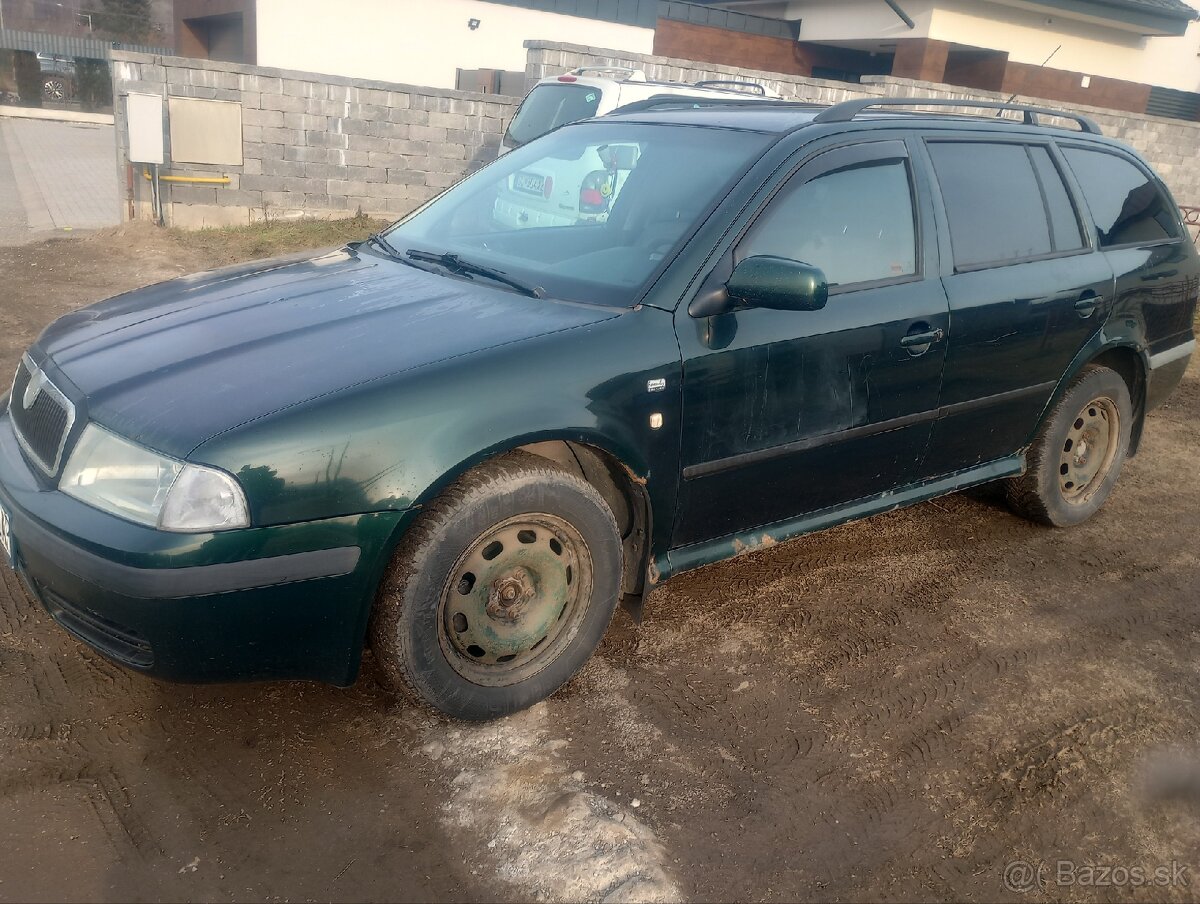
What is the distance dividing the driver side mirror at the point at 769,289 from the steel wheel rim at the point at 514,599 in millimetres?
825

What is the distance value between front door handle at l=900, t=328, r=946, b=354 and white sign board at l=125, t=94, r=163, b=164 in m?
9.03

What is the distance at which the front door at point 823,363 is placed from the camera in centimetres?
316

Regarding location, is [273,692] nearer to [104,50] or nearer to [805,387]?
[805,387]

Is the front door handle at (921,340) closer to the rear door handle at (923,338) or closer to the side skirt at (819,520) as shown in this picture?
the rear door handle at (923,338)

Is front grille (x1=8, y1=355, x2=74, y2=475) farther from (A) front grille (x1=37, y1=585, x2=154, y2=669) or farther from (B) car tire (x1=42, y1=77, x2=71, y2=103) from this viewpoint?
(B) car tire (x1=42, y1=77, x2=71, y2=103)

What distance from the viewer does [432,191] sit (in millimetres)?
12359

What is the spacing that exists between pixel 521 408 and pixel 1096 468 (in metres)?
Result: 3.35

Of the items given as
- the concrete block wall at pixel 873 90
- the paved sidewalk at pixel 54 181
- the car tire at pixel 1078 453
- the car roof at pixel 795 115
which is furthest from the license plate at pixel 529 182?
the paved sidewalk at pixel 54 181

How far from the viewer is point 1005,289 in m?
3.88

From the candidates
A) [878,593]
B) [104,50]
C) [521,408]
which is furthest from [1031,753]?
[104,50]

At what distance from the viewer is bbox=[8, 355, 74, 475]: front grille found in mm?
2691

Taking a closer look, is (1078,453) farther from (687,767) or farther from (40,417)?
(40,417)

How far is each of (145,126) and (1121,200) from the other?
908 cm

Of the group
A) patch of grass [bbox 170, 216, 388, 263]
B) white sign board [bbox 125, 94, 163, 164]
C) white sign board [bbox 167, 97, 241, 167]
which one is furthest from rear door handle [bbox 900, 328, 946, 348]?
white sign board [bbox 167, 97, 241, 167]
